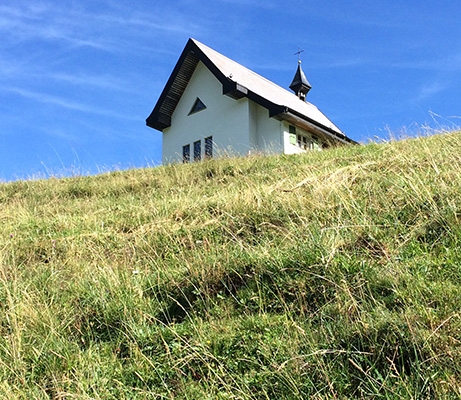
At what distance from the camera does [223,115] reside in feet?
64.0

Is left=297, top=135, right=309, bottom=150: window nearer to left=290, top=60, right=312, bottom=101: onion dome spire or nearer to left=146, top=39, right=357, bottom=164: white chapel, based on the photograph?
left=146, top=39, right=357, bottom=164: white chapel

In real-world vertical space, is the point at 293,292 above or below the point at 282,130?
below

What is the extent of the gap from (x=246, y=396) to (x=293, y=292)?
0.92 m

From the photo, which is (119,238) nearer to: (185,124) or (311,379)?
(311,379)

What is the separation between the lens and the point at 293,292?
2.98 m

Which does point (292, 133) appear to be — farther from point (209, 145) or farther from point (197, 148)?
point (197, 148)

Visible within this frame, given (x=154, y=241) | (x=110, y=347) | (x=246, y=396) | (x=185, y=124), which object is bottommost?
(x=246, y=396)

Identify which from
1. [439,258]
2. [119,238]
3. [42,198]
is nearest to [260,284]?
[439,258]

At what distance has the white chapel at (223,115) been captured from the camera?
18016 millimetres

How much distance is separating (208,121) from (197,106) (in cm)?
140

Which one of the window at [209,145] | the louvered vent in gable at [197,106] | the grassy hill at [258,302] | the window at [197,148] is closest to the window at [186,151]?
the window at [197,148]

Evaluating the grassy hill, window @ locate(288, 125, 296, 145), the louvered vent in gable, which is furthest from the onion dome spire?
the grassy hill

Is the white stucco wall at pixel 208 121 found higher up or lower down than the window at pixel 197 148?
higher up

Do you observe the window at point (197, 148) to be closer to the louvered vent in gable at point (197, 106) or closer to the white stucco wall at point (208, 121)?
the white stucco wall at point (208, 121)
